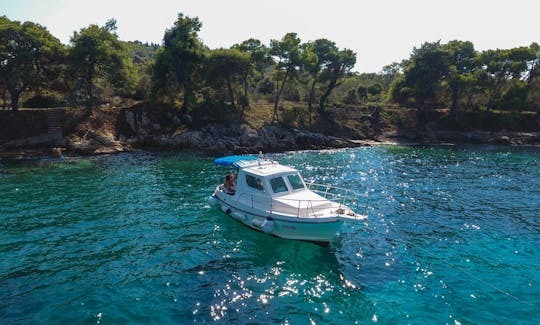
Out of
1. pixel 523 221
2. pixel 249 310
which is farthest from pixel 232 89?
pixel 249 310

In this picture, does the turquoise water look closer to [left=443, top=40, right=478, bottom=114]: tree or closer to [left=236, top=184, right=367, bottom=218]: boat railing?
[left=236, top=184, right=367, bottom=218]: boat railing

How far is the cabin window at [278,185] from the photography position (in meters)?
20.4

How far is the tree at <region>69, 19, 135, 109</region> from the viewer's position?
165 feet

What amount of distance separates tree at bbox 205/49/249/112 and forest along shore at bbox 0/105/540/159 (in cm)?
905

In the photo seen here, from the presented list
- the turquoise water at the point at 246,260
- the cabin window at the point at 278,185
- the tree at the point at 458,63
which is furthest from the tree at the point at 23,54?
the tree at the point at 458,63

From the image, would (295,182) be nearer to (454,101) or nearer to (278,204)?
(278,204)

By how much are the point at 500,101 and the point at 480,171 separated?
4430 centimetres

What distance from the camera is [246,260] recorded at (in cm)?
1698

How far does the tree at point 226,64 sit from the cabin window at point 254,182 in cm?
4187

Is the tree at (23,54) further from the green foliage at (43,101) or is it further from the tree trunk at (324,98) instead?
the tree trunk at (324,98)

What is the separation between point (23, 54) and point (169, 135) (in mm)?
21607

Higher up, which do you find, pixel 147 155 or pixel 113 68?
pixel 113 68

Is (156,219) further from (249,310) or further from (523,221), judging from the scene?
(523,221)

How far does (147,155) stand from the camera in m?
45.6
